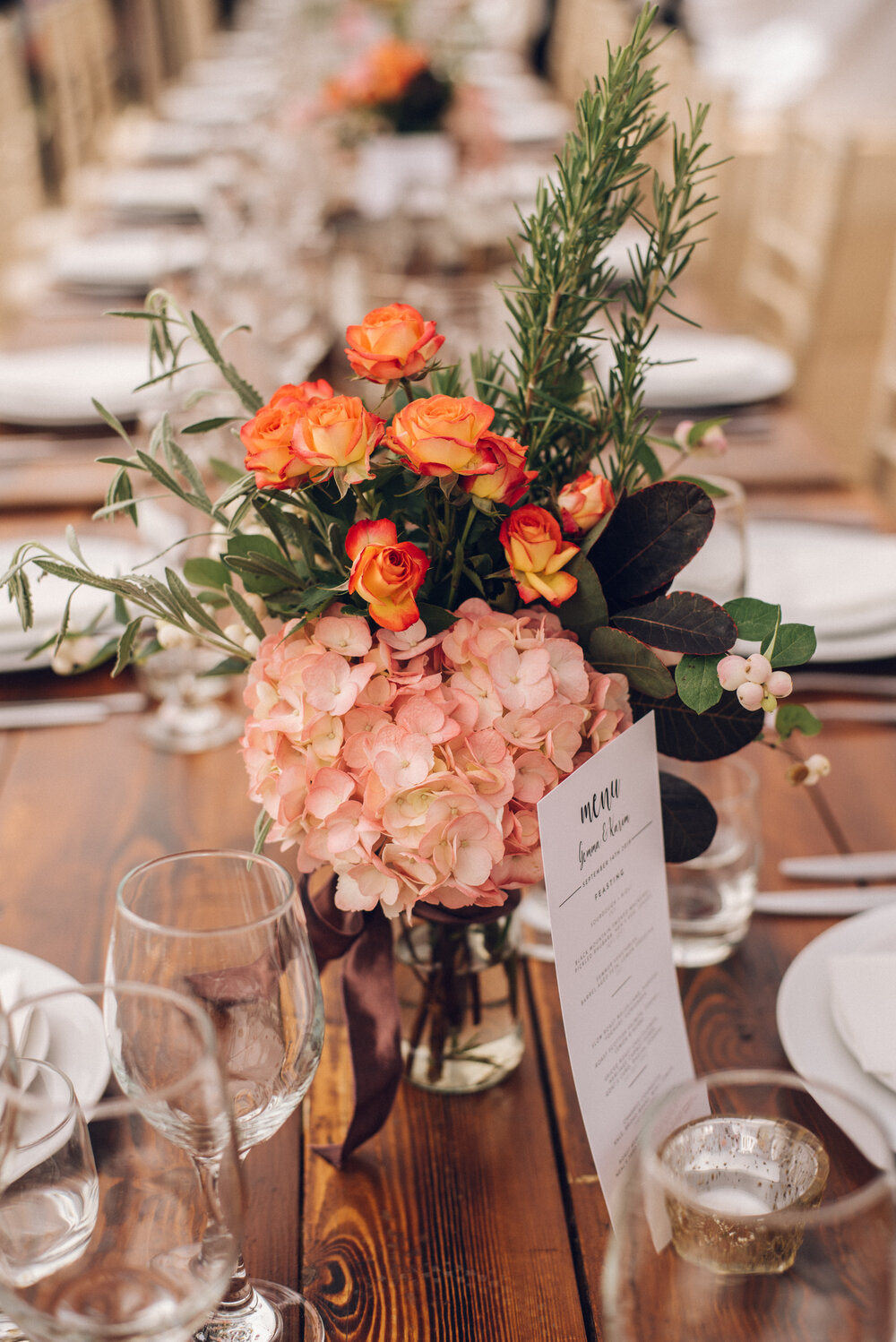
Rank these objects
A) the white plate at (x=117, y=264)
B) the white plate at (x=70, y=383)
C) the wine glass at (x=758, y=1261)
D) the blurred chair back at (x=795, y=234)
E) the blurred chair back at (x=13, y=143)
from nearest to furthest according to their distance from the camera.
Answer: the wine glass at (x=758, y=1261) → the white plate at (x=70, y=383) → the white plate at (x=117, y=264) → the blurred chair back at (x=795, y=234) → the blurred chair back at (x=13, y=143)

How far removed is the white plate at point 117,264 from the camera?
222 cm

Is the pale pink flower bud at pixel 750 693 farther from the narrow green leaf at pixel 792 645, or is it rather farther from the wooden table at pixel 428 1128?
the wooden table at pixel 428 1128

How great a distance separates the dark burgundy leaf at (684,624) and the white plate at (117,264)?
1755 millimetres

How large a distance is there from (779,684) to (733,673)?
2 cm

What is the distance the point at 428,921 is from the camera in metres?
0.65

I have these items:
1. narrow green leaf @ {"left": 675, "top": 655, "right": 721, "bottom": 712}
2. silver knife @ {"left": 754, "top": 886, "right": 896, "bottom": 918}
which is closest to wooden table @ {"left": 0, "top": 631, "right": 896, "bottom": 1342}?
silver knife @ {"left": 754, "top": 886, "right": 896, "bottom": 918}

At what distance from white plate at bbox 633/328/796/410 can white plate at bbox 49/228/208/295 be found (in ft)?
2.81

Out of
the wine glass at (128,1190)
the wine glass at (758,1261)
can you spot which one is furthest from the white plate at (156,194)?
the wine glass at (758,1261)

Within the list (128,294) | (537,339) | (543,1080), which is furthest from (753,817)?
(128,294)

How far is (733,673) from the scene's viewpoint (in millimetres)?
536

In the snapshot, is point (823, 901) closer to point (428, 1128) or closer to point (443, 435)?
point (428, 1128)

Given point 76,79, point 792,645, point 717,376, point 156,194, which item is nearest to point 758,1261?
point 792,645

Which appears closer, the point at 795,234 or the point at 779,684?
the point at 779,684

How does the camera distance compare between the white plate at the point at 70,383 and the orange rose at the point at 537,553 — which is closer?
the orange rose at the point at 537,553
